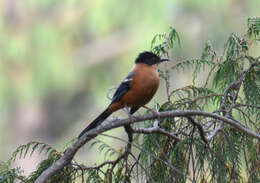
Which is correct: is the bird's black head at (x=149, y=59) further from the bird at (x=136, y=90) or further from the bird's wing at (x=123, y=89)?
the bird's wing at (x=123, y=89)

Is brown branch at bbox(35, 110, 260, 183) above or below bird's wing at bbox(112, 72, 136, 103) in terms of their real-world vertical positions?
below

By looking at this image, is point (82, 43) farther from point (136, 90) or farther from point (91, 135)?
point (91, 135)

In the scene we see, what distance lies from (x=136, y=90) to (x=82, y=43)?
30.4 ft

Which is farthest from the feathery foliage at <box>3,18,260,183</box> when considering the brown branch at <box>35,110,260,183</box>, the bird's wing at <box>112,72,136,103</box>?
the bird's wing at <box>112,72,136,103</box>

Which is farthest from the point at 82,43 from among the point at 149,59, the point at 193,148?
the point at 193,148

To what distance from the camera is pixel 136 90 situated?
11.1 ft

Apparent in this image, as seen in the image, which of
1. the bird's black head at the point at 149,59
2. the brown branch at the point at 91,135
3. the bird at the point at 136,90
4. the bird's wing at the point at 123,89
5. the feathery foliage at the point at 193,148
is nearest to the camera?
the brown branch at the point at 91,135

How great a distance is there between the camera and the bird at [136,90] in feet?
11.0

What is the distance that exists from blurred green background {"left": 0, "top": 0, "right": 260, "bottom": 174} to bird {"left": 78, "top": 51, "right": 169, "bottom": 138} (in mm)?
6398

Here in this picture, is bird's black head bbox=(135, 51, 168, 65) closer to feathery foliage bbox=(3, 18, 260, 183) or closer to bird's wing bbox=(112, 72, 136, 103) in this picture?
bird's wing bbox=(112, 72, 136, 103)

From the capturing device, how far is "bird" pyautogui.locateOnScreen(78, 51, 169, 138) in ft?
11.0

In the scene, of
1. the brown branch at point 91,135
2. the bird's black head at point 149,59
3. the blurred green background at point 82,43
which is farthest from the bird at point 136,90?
the blurred green background at point 82,43

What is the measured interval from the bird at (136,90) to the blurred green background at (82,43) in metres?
6.40

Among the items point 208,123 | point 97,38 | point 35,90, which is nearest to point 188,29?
point 97,38
